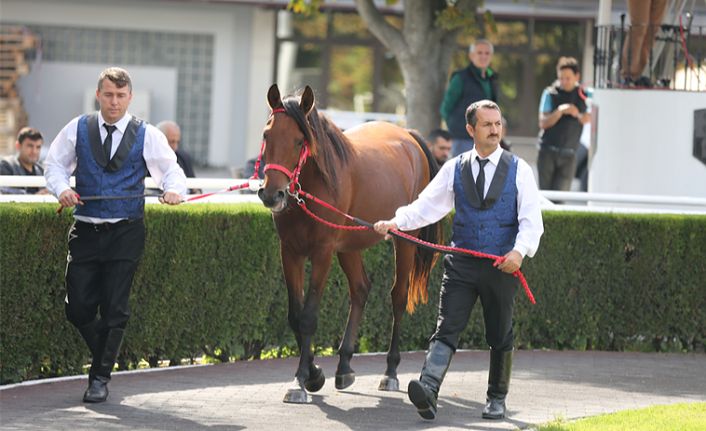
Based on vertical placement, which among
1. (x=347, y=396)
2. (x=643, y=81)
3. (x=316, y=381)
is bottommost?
(x=347, y=396)

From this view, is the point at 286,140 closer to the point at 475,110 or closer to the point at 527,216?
the point at 475,110

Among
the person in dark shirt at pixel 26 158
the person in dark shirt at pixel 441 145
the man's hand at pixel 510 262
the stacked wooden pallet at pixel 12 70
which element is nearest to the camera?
the man's hand at pixel 510 262

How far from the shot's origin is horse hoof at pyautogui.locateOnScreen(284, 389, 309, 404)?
28.3ft

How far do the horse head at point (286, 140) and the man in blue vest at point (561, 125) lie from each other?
7.18 metres

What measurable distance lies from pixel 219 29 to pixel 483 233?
21.7 meters

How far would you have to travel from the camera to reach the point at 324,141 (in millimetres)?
8867

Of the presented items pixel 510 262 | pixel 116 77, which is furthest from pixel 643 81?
pixel 116 77

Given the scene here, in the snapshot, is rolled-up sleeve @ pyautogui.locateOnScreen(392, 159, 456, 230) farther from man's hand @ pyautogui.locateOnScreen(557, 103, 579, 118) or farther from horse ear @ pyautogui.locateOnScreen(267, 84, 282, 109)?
man's hand @ pyautogui.locateOnScreen(557, 103, 579, 118)

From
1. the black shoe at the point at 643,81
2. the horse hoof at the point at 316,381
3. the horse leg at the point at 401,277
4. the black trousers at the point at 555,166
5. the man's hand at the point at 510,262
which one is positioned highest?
the black shoe at the point at 643,81

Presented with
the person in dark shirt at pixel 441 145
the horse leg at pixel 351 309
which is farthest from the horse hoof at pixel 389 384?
the person in dark shirt at pixel 441 145

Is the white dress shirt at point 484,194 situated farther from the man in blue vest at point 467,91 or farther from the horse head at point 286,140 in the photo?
the man in blue vest at point 467,91

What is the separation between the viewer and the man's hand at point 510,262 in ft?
25.1

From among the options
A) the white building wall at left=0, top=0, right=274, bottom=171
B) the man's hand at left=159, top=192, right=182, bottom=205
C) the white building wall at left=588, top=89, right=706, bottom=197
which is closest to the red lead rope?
the man's hand at left=159, top=192, right=182, bottom=205

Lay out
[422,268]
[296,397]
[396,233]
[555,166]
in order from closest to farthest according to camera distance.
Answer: [396,233]
[296,397]
[422,268]
[555,166]
